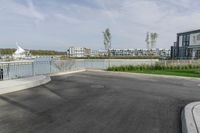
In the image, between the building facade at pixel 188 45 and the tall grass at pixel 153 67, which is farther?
the building facade at pixel 188 45

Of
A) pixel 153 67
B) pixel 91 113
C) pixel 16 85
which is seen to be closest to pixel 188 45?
pixel 153 67

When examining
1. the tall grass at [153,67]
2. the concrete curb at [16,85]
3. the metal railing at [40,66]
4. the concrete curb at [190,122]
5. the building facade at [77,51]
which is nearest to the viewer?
the concrete curb at [190,122]

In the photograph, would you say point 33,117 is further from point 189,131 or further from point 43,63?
point 43,63

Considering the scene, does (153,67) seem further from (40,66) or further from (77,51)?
(77,51)

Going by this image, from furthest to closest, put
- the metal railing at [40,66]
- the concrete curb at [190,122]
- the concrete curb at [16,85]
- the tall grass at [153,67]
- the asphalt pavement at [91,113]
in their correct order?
the tall grass at [153,67] < the metal railing at [40,66] < the concrete curb at [16,85] < the asphalt pavement at [91,113] < the concrete curb at [190,122]

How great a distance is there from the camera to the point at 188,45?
114 feet

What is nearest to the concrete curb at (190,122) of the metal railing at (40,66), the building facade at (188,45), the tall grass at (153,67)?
the metal railing at (40,66)

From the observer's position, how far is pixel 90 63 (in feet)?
71.2

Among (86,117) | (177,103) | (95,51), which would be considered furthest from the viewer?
(95,51)

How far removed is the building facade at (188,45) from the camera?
105 feet

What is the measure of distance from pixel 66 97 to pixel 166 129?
411 centimetres

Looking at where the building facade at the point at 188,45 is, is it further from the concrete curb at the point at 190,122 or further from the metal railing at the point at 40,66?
the concrete curb at the point at 190,122

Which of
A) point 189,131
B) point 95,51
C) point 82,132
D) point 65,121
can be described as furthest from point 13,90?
point 95,51

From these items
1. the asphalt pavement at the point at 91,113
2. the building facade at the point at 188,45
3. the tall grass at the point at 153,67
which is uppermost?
the building facade at the point at 188,45
